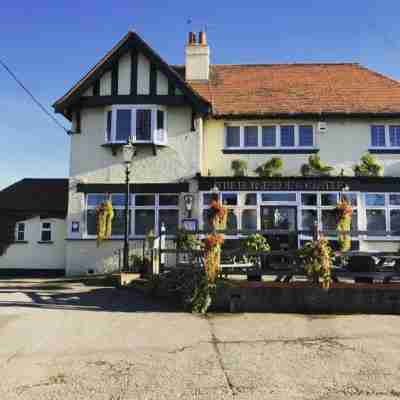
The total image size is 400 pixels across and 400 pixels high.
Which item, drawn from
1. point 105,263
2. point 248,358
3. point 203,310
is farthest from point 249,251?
point 105,263

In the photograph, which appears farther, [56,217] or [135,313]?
[56,217]

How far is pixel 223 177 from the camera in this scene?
15617 mm

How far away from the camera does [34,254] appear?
650 inches

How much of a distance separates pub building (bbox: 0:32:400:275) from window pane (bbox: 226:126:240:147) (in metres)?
0.04

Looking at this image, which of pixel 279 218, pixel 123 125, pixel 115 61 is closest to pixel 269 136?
pixel 279 218

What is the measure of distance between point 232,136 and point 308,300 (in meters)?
9.46

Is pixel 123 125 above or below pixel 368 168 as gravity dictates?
above

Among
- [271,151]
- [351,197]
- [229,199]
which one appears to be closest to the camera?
[351,197]

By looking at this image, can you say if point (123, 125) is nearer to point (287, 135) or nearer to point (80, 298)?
point (287, 135)

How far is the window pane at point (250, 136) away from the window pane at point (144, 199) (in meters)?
4.42

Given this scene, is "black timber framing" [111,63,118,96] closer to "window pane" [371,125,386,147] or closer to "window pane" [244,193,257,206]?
"window pane" [244,193,257,206]

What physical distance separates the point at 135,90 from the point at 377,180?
9.84 meters

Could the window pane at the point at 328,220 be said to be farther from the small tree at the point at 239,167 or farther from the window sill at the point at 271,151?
the small tree at the point at 239,167

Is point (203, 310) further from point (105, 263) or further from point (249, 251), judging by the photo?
point (105, 263)
